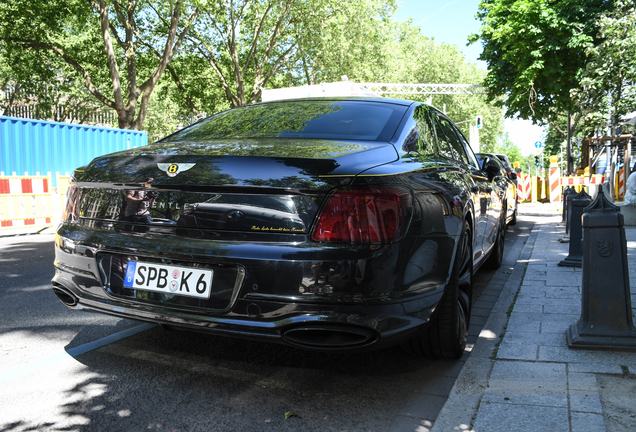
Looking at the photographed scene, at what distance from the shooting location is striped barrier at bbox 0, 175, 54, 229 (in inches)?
458

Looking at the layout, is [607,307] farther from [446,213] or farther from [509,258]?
[509,258]

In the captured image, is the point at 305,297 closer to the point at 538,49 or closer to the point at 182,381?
the point at 182,381

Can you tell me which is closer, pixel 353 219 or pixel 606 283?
pixel 353 219

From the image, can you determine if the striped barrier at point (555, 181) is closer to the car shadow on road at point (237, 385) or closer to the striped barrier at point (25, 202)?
the striped barrier at point (25, 202)

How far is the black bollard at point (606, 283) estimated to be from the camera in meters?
3.58

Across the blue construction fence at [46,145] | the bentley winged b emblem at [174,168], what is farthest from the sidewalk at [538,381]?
the blue construction fence at [46,145]

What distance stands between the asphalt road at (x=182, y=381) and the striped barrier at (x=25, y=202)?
27.1 feet

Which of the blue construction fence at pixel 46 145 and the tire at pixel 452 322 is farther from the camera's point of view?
the blue construction fence at pixel 46 145

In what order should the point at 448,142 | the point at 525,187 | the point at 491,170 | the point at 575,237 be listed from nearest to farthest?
the point at 448,142 < the point at 491,170 < the point at 575,237 < the point at 525,187

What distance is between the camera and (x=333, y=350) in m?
2.63

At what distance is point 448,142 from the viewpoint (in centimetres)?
438

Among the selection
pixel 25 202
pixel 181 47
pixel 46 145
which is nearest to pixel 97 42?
pixel 181 47

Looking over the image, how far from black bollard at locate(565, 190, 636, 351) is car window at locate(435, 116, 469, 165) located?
1.01 metres

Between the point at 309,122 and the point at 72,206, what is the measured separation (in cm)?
142
